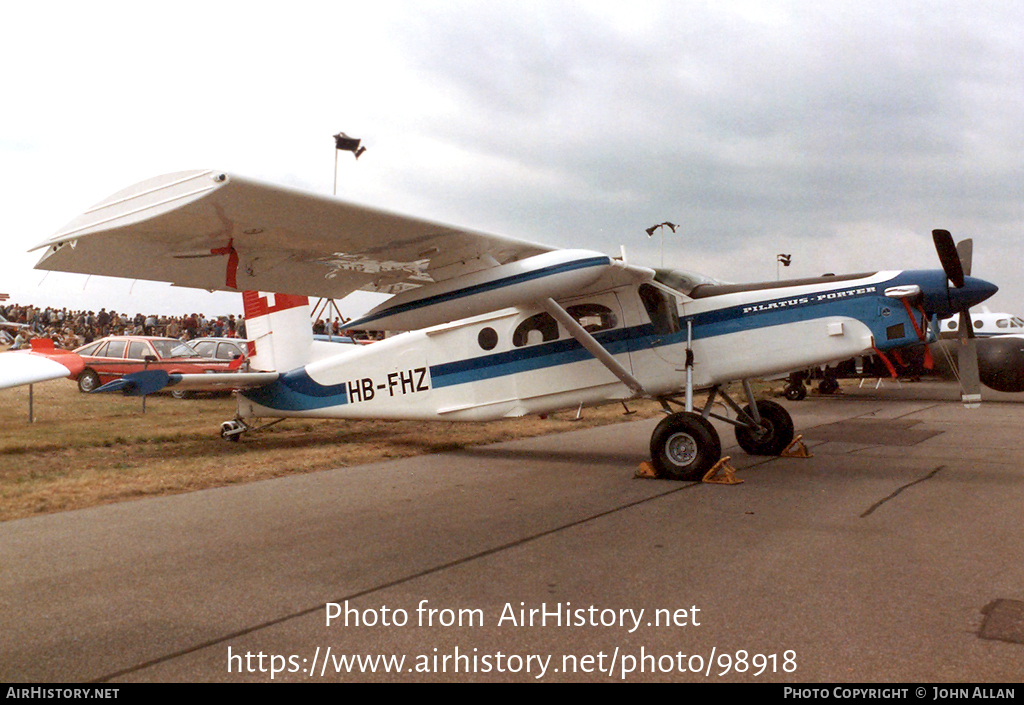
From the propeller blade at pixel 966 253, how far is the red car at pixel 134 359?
16.8 m

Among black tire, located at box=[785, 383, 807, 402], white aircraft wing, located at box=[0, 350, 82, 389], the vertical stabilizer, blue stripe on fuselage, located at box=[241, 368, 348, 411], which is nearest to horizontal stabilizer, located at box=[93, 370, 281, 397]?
blue stripe on fuselage, located at box=[241, 368, 348, 411]

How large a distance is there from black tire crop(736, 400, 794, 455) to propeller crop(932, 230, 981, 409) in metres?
2.14

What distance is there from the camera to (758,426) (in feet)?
32.3

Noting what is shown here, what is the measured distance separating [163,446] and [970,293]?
36.4 ft

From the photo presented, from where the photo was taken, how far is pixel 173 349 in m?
20.6

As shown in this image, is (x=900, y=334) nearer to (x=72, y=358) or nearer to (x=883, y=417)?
(x=883, y=417)

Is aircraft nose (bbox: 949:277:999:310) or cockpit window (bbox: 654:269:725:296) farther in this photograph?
cockpit window (bbox: 654:269:725:296)

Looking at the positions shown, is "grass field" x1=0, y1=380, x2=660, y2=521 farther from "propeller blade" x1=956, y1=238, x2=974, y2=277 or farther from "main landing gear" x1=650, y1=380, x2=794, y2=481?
"propeller blade" x1=956, y1=238, x2=974, y2=277

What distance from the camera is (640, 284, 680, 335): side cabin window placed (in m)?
8.64

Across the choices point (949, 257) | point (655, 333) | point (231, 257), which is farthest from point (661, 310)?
point (231, 257)

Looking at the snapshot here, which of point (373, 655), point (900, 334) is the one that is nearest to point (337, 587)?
point (373, 655)

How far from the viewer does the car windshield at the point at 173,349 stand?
20281 mm

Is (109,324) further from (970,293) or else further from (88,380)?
(970,293)
